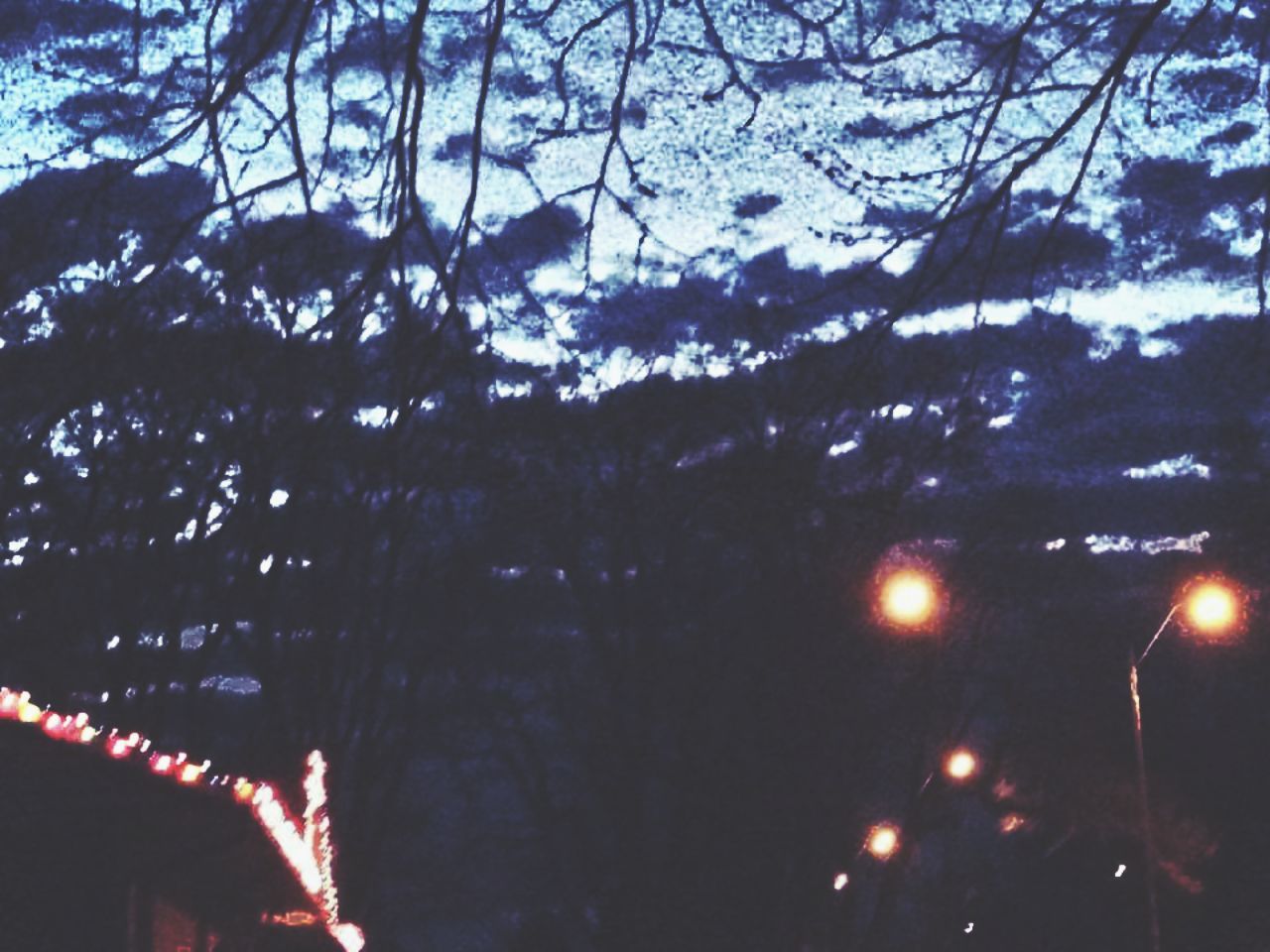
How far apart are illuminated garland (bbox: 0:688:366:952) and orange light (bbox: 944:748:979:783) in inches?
397

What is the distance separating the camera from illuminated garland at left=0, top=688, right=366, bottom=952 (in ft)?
20.0

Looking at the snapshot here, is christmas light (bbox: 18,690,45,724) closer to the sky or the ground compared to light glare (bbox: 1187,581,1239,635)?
closer to the ground

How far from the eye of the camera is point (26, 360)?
1095 centimetres

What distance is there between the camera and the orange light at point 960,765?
21.0 meters

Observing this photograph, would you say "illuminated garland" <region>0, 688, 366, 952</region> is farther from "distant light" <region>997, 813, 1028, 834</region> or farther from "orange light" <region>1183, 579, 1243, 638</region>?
"distant light" <region>997, 813, 1028, 834</region>

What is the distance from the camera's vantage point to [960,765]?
2306 centimetres

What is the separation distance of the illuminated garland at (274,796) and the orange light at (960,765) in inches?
397

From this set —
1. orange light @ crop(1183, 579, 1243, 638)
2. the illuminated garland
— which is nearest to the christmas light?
the illuminated garland

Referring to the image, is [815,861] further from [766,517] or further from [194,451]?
[194,451]

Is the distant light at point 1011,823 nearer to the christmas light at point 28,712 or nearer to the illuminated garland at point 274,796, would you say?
the illuminated garland at point 274,796

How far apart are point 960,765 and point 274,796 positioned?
1636 centimetres

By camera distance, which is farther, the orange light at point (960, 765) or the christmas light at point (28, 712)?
the orange light at point (960, 765)

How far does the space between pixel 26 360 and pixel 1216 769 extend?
28047mm

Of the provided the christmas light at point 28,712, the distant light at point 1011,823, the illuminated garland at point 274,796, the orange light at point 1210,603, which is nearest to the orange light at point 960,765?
the orange light at point 1210,603
